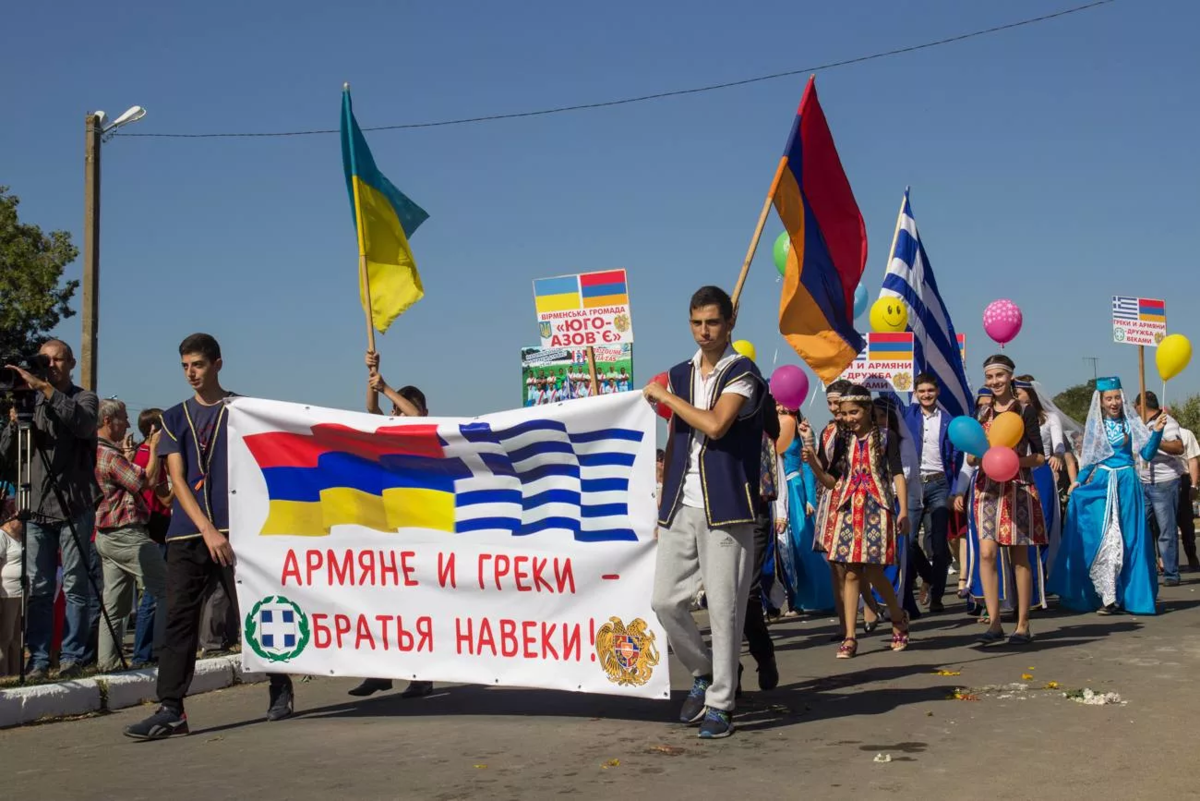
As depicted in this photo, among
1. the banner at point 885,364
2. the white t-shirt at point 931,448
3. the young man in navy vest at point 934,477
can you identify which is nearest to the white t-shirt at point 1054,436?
the young man in navy vest at point 934,477

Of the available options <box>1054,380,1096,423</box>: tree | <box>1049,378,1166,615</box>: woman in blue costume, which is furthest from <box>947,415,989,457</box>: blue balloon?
<box>1054,380,1096,423</box>: tree

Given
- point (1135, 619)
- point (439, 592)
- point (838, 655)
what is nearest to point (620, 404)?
point (439, 592)

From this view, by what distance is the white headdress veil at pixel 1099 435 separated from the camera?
1180cm

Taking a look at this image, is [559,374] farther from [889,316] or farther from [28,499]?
[28,499]

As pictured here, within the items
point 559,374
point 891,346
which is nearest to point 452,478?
point 891,346

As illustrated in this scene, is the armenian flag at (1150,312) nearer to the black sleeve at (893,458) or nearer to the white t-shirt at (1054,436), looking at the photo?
the white t-shirt at (1054,436)

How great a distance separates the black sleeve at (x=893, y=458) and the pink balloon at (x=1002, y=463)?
2.60 ft

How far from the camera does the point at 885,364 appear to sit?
1308 centimetres

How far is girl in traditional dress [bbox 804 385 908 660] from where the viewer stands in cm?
893

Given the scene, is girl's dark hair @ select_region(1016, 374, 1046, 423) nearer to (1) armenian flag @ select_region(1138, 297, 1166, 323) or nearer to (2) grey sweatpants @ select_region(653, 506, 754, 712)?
(1) armenian flag @ select_region(1138, 297, 1166, 323)

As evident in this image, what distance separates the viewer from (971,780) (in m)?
5.19

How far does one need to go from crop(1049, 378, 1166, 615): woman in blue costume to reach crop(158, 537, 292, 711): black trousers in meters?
7.63

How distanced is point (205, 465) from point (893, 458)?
455 centimetres

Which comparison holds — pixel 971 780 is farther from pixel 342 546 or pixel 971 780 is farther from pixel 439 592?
pixel 342 546
